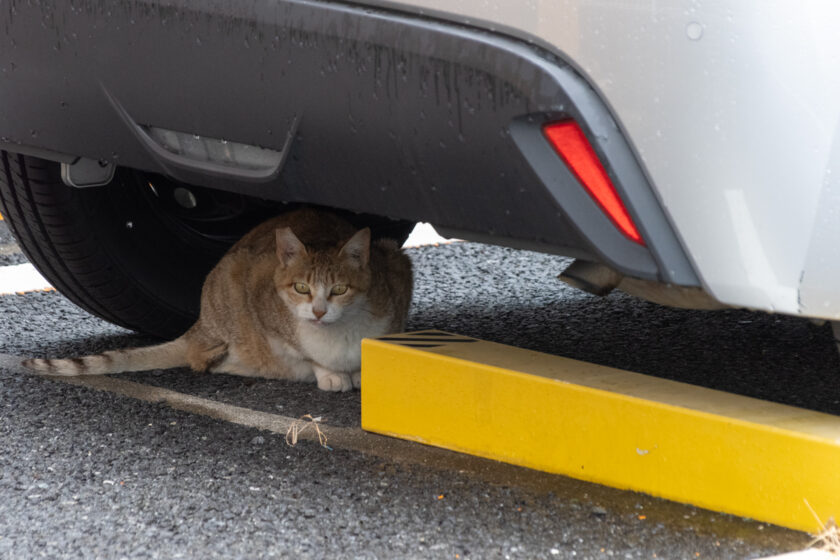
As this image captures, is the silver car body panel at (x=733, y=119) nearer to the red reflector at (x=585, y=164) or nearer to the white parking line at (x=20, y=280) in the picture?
the red reflector at (x=585, y=164)

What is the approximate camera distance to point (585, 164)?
192 cm

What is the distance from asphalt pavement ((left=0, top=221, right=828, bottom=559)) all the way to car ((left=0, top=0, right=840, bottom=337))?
20.2 inches

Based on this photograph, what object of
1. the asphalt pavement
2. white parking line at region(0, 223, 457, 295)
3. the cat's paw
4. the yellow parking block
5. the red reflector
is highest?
the red reflector

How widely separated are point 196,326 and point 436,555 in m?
1.77

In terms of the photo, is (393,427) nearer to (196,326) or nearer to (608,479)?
(608,479)

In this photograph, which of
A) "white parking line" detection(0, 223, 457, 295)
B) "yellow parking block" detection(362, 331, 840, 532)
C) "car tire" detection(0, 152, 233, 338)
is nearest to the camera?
"yellow parking block" detection(362, 331, 840, 532)

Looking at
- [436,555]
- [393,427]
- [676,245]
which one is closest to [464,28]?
[676,245]

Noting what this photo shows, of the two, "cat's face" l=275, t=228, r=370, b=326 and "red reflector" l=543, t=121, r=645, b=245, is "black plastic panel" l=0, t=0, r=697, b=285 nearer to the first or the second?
"red reflector" l=543, t=121, r=645, b=245

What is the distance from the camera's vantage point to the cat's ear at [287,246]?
3.38 m

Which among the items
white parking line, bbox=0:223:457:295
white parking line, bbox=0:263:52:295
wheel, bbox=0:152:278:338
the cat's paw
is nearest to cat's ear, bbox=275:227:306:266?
the cat's paw

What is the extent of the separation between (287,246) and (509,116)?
1602mm

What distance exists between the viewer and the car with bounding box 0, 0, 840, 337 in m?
1.82

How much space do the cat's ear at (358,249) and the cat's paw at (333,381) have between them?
1.18ft

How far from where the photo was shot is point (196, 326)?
145 inches
